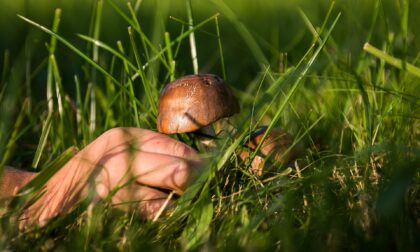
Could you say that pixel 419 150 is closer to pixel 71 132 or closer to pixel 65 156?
pixel 65 156

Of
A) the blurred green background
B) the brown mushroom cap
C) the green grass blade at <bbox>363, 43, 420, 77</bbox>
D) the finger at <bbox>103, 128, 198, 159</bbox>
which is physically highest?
the green grass blade at <bbox>363, 43, 420, 77</bbox>

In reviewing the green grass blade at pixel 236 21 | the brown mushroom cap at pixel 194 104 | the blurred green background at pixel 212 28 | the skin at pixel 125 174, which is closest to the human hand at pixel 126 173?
the skin at pixel 125 174

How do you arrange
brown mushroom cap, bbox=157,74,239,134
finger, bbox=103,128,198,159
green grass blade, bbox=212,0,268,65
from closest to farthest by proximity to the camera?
finger, bbox=103,128,198,159
brown mushroom cap, bbox=157,74,239,134
green grass blade, bbox=212,0,268,65

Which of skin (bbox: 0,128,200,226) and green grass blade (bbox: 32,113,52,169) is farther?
green grass blade (bbox: 32,113,52,169)

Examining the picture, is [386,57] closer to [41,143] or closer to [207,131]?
[207,131]

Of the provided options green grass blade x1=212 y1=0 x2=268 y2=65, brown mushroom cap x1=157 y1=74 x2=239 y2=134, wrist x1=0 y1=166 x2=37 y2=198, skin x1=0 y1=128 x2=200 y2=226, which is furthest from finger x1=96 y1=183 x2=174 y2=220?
green grass blade x1=212 y1=0 x2=268 y2=65

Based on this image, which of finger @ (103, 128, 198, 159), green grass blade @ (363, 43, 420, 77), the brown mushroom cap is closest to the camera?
green grass blade @ (363, 43, 420, 77)

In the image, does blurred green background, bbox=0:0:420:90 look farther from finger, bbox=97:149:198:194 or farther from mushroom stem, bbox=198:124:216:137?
finger, bbox=97:149:198:194
